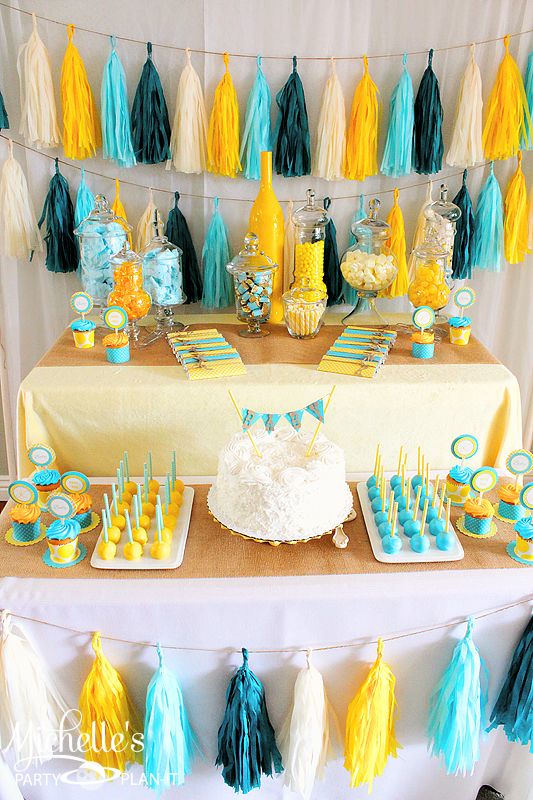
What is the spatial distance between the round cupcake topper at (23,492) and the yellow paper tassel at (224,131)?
1.19m

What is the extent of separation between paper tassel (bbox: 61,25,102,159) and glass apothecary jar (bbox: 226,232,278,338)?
59 cm

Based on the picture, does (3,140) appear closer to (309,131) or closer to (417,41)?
(309,131)

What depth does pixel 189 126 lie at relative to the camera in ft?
6.75

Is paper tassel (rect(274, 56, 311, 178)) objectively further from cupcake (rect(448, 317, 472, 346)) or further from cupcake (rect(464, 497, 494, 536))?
cupcake (rect(464, 497, 494, 536))

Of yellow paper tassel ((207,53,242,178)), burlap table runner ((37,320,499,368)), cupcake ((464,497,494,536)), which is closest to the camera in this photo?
cupcake ((464,497,494,536))

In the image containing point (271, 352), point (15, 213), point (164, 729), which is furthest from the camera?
point (15, 213)

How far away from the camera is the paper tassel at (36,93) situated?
1991 millimetres

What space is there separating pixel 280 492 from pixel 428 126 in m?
1.36

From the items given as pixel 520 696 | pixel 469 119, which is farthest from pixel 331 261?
pixel 520 696

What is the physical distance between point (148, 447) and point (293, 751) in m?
0.79

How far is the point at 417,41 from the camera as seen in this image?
6.81 ft

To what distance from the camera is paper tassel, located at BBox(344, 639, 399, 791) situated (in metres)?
1.31

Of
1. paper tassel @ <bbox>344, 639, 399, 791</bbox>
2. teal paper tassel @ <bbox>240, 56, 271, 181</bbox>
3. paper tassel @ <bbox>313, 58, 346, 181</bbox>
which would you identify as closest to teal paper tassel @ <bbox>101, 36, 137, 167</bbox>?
teal paper tassel @ <bbox>240, 56, 271, 181</bbox>

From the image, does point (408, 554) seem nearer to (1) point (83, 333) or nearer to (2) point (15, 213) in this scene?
(1) point (83, 333)
